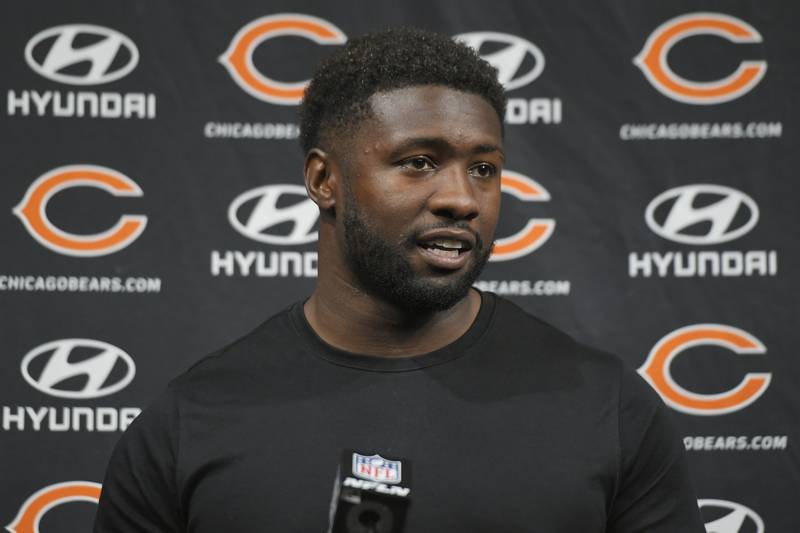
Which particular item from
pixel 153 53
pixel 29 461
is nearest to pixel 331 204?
pixel 153 53

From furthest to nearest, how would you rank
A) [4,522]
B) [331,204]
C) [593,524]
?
[4,522], [331,204], [593,524]

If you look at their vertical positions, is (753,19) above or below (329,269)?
above

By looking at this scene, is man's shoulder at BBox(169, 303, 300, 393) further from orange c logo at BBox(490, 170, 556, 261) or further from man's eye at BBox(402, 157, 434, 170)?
orange c logo at BBox(490, 170, 556, 261)

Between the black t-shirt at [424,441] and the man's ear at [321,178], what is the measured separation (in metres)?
0.15

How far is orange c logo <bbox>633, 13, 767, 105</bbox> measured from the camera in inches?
63.9

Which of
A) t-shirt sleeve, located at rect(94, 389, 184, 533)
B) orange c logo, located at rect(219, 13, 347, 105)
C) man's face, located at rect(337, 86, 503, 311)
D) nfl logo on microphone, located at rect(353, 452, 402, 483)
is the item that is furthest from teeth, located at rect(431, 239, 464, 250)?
orange c logo, located at rect(219, 13, 347, 105)

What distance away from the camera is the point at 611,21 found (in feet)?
5.34

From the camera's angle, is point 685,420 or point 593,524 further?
point 685,420

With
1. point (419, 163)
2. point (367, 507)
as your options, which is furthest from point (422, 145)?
point (367, 507)

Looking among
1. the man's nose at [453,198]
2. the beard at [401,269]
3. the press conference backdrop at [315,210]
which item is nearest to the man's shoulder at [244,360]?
the beard at [401,269]

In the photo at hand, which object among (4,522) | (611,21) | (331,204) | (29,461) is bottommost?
(4,522)

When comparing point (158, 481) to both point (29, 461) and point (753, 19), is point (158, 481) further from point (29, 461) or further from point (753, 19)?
point (753, 19)

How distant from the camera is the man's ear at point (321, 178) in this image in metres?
0.99

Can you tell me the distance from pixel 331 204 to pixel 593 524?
0.44 metres
